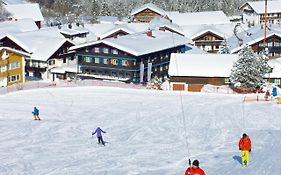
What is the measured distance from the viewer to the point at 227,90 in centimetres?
3303

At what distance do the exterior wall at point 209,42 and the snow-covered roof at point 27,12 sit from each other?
2823 centimetres

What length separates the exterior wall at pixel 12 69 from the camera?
42.0 m

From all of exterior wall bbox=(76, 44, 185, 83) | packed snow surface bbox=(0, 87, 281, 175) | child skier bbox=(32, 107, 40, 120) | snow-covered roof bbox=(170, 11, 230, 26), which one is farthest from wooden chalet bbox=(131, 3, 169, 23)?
child skier bbox=(32, 107, 40, 120)

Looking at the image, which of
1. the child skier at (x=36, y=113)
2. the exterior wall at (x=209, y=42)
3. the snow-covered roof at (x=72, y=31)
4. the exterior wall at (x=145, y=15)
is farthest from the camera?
the exterior wall at (x=145, y=15)

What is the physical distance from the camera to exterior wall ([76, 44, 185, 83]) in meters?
41.9

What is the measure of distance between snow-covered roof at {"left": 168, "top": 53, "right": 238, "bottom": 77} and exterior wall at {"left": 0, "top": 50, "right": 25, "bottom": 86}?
13.8 m

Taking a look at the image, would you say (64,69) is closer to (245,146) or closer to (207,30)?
(207,30)

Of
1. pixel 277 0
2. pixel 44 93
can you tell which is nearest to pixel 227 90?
pixel 44 93

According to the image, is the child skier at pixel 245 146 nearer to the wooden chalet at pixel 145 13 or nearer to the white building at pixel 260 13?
the white building at pixel 260 13

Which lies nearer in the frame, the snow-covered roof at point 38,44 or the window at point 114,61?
the window at point 114,61

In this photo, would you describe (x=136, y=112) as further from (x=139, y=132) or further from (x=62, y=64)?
(x=62, y=64)

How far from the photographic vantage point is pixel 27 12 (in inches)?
3147

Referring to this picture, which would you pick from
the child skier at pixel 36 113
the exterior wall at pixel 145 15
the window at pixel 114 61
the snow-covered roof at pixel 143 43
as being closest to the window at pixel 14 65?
the snow-covered roof at pixel 143 43

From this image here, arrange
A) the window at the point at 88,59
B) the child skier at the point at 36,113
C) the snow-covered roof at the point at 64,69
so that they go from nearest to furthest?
1. the child skier at the point at 36,113
2. the window at the point at 88,59
3. the snow-covered roof at the point at 64,69
